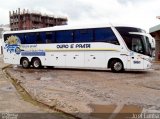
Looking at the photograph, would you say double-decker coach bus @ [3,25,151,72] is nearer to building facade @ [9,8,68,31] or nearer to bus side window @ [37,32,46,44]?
bus side window @ [37,32,46,44]

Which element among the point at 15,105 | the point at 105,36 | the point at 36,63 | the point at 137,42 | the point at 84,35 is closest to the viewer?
the point at 15,105

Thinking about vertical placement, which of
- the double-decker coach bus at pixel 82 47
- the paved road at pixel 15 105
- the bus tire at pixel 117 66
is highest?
the double-decker coach bus at pixel 82 47

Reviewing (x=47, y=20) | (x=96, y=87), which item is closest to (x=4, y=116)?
(x=96, y=87)

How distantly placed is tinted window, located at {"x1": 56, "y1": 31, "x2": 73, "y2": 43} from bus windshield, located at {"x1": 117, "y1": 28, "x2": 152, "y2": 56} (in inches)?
164

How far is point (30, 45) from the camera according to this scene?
2588 cm

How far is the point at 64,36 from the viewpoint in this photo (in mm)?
23703

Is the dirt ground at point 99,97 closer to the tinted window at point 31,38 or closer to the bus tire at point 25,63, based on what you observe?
the tinted window at point 31,38

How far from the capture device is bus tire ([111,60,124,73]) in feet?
69.1

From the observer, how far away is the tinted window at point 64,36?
23.3 metres

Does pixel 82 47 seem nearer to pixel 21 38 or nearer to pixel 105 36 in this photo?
pixel 105 36

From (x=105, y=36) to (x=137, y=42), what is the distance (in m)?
2.14

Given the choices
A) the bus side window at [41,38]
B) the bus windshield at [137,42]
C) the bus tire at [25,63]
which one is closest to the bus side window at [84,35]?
the bus windshield at [137,42]

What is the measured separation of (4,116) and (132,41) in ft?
Answer: 44.7

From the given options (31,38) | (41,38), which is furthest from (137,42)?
(31,38)
